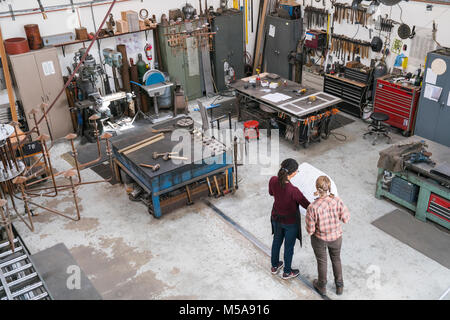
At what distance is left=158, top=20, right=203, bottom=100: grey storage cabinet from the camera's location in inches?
324

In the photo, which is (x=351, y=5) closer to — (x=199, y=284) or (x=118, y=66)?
(x=118, y=66)

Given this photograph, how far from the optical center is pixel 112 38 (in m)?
7.91

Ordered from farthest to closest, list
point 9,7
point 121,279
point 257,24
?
1. point 257,24
2. point 9,7
3. point 121,279

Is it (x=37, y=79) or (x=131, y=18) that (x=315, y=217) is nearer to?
(x=37, y=79)

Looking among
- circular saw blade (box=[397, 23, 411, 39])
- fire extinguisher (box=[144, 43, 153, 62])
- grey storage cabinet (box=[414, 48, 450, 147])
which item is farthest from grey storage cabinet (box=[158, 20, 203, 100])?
grey storage cabinet (box=[414, 48, 450, 147])

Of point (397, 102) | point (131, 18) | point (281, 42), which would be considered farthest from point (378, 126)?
point (131, 18)

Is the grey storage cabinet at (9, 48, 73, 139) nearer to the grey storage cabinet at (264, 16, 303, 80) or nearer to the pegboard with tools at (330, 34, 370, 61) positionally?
the grey storage cabinet at (264, 16, 303, 80)

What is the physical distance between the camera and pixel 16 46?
671 centimetres

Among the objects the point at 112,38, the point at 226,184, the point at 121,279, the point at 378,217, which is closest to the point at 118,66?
the point at 112,38

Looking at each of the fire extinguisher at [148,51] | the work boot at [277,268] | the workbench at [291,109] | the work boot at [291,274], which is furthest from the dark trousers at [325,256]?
the fire extinguisher at [148,51]

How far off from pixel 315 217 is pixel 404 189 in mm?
2075

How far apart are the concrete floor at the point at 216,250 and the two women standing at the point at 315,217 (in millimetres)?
422

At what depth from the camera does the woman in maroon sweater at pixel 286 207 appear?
12.6ft
